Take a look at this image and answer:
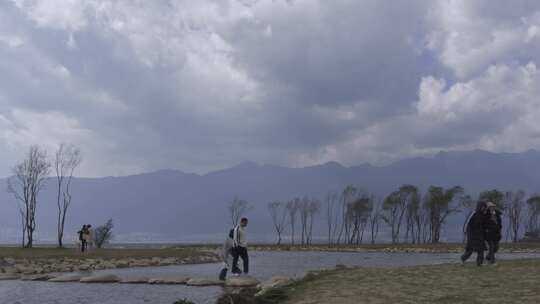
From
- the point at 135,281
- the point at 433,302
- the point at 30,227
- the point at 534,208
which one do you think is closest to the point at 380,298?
the point at 433,302

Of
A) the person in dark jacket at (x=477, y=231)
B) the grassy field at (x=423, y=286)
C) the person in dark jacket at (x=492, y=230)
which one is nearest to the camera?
the grassy field at (x=423, y=286)

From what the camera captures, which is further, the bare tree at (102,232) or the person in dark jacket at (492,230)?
the bare tree at (102,232)

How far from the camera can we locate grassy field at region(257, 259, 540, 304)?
43.1ft

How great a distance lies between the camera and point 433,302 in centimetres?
1273

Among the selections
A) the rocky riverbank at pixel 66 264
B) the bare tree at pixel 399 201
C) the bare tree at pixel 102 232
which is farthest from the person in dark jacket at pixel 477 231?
the bare tree at pixel 399 201

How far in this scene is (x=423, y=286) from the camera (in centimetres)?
1497

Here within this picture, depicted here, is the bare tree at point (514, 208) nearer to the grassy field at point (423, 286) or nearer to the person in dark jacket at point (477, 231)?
the person in dark jacket at point (477, 231)

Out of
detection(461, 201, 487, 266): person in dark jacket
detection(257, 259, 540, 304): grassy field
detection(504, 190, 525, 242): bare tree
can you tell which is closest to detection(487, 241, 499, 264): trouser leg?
detection(461, 201, 487, 266): person in dark jacket

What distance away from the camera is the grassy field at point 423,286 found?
13148 mm

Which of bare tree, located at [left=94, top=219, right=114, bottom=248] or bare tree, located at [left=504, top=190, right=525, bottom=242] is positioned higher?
bare tree, located at [left=504, top=190, right=525, bottom=242]

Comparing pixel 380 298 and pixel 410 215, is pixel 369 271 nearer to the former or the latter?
pixel 380 298

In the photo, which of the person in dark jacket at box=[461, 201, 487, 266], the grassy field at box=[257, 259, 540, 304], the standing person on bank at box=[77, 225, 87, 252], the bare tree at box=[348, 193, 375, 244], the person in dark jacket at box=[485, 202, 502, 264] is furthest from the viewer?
the bare tree at box=[348, 193, 375, 244]

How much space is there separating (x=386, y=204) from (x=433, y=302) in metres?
121

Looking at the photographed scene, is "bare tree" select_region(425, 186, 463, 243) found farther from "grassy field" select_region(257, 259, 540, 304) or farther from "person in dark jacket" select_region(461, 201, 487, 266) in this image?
"grassy field" select_region(257, 259, 540, 304)
